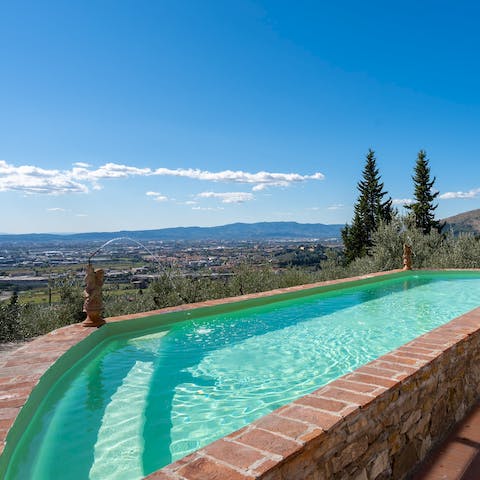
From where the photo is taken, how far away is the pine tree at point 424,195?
30891 mm

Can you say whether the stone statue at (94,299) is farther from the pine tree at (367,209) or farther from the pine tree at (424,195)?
the pine tree at (424,195)

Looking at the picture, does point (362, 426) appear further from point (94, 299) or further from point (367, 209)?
point (367, 209)

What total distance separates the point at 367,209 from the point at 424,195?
461 cm

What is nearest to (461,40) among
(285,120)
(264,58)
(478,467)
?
(264,58)

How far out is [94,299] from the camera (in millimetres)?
6191

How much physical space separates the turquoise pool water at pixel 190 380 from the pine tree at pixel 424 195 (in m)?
24.3

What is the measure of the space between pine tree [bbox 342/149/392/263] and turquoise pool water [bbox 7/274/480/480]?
2332 centimetres

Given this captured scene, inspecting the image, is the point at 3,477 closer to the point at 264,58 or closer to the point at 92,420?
the point at 92,420

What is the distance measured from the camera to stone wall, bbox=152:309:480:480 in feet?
4.94

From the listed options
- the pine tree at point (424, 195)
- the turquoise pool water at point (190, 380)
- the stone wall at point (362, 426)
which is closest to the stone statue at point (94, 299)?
the turquoise pool water at point (190, 380)

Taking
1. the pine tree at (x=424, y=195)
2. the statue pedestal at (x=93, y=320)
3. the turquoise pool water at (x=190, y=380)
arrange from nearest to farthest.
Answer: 1. the turquoise pool water at (x=190, y=380)
2. the statue pedestal at (x=93, y=320)
3. the pine tree at (x=424, y=195)

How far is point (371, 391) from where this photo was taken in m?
2.12

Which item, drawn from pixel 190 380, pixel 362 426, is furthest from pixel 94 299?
pixel 362 426

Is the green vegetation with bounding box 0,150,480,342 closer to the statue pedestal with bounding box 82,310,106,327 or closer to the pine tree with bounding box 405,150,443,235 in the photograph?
the statue pedestal with bounding box 82,310,106,327
